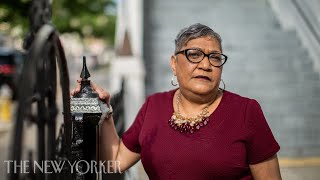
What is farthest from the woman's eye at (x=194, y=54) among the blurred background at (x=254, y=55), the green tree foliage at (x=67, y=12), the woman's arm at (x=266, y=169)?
the green tree foliage at (x=67, y=12)

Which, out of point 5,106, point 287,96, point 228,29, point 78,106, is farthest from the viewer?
point 5,106

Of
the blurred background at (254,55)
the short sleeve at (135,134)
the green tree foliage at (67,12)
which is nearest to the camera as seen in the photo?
the short sleeve at (135,134)

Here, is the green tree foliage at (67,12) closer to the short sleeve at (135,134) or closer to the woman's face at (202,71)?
the short sleeve at (135,134)

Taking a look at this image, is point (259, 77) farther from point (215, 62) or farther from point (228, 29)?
point (215, 62)

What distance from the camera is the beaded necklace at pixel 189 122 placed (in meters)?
2.50

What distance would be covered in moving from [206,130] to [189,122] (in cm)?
9

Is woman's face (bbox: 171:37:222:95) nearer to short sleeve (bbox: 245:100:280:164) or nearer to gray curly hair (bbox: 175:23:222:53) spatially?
gray curly hair (bbox: 175:23:222:53)

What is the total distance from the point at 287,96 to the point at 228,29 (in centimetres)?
168

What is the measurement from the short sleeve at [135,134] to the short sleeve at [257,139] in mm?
578

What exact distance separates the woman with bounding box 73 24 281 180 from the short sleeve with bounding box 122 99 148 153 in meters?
0.19

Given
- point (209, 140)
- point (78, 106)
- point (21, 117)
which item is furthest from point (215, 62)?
point (21, 117)

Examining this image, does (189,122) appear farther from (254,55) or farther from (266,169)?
(254,55)

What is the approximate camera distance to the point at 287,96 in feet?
22.5

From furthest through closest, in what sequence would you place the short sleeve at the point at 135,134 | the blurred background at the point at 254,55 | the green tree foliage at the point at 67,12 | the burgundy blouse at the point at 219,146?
1. the green tree foliage at the point at 67,12
2. the blurred background at the point at 254,55
3. the short sleeve at the point at 135,134
4. the burgundy blouse at the point at 219,146
